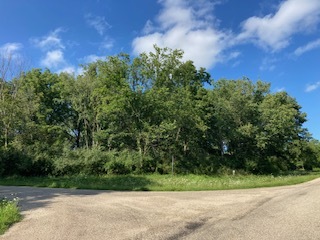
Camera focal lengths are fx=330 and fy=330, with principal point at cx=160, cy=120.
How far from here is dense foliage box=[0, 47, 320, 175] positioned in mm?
32969

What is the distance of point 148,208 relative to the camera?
34.5ft

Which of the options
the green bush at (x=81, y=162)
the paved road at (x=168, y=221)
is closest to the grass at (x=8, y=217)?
the paved road at (x=168, y=221)

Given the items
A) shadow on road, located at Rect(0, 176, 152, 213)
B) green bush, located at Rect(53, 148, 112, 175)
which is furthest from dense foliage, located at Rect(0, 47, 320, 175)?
shadow on road, located at Rect(0, 176, 152, 213)

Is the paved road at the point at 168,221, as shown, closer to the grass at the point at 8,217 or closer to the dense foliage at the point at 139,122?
the grass at the point at 8,217

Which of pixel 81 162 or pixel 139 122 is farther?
pixel 139 122

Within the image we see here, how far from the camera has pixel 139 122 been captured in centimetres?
3809

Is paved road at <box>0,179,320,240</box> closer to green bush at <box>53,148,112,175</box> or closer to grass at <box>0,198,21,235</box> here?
grass at <box>0,198,21,235</box>

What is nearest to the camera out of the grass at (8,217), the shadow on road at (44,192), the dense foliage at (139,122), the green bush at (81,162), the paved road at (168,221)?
the paved road at (168,221)

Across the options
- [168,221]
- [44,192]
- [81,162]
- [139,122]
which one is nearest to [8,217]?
[168,221]

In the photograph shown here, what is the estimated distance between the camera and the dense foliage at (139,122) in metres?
33.0

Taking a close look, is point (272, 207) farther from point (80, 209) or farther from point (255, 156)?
point (255, 156)

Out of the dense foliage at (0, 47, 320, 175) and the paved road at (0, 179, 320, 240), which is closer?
the paved road at (0, 179, 320, 240)

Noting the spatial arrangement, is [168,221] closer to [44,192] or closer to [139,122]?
[44,192]

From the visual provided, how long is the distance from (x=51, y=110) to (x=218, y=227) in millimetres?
40000
